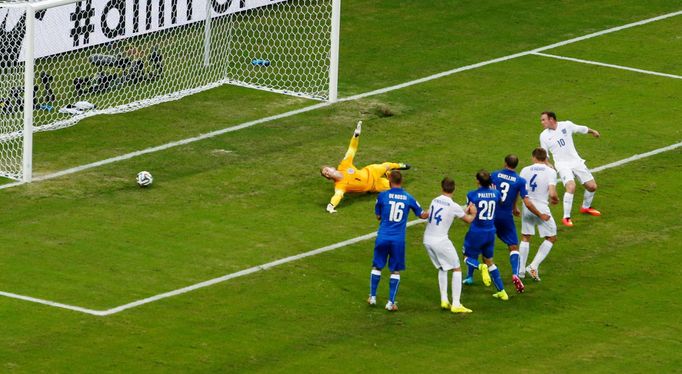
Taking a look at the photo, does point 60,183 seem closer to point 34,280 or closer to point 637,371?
point 34,280

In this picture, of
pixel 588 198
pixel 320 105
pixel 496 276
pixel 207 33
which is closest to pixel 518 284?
pixel 496 276

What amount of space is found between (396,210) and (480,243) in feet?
4.75

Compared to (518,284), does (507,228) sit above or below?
above

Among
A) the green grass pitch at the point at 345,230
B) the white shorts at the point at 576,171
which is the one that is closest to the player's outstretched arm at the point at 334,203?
Result: the green grass pitch at the point at 345,230

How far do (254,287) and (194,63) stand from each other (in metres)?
10.9

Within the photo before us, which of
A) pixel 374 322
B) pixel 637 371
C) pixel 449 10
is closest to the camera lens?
pixel 637 371

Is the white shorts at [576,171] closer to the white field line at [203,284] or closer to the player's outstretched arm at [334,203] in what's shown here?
the white field line at [203,284]

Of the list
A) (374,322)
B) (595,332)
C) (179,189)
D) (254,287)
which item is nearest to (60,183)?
(179,189)

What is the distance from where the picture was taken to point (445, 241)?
22.1 m

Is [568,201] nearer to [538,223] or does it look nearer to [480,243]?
[538,223]

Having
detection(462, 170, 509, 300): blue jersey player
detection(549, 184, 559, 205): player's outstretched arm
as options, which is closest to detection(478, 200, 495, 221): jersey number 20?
detection(462, 170, 509, 300): blue jersey player

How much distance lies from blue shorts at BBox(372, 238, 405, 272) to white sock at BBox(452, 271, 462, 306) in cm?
72

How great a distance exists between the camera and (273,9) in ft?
112

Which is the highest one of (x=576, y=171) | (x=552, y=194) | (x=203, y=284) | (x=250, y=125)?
(x=552, y=194)
